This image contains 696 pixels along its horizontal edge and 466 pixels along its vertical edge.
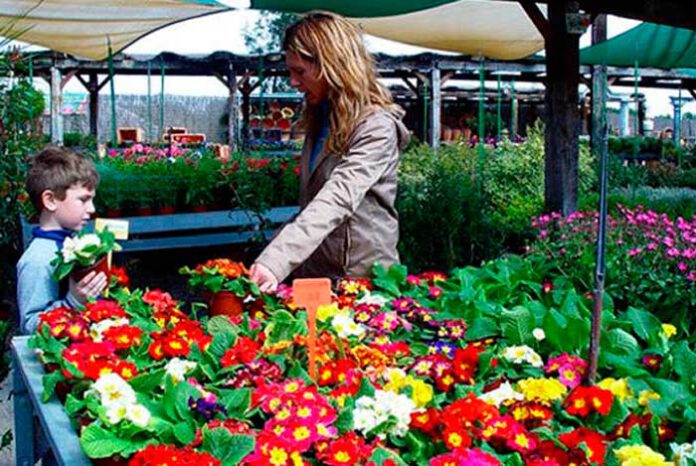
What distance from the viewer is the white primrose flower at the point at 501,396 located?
1400 millimetres

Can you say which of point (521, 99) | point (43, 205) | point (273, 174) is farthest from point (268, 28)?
point (43, 205)

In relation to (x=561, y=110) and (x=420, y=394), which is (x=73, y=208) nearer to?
(x=420, y=394)

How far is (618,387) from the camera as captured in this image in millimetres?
1452

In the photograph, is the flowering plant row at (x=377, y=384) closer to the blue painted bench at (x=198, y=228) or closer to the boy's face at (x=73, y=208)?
the boy's face at (x=73, y=208)

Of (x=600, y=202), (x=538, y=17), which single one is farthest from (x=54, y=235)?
(x=538, y=17)

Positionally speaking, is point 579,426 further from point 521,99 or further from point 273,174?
point 521,99

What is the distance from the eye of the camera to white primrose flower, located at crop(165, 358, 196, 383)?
1528 millimetres

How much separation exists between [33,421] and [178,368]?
697mm

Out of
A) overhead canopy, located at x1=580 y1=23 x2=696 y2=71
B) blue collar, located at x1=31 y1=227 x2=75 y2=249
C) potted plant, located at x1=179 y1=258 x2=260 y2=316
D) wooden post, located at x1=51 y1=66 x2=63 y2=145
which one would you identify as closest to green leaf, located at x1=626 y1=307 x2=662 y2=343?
potted plant, located at x1=179 y1=258 x2=260 y2=316

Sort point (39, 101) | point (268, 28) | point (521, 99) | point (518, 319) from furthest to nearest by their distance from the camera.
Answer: point (268, 28), point (521, 99), point (39, 101), point (518, 319)

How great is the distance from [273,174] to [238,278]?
4916 mm

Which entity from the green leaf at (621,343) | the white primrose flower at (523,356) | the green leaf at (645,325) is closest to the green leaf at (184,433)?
the white primrose flower at (523,356)

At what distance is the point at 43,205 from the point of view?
2.44 meters

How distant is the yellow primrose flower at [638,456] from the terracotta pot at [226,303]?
116 centimetres
